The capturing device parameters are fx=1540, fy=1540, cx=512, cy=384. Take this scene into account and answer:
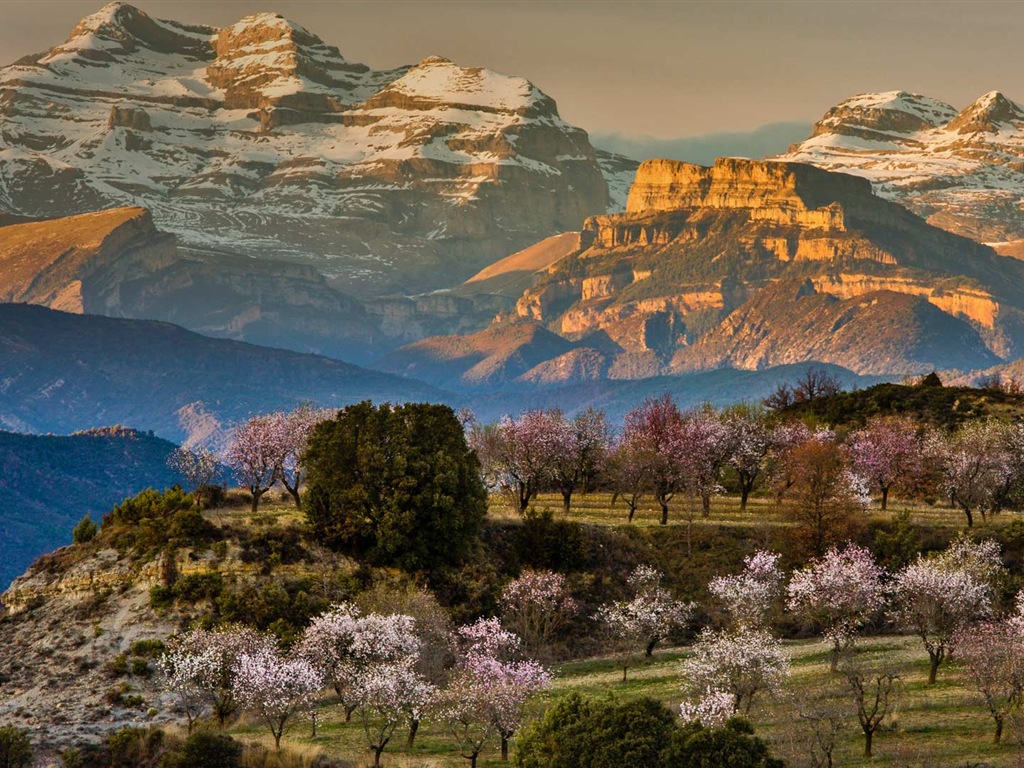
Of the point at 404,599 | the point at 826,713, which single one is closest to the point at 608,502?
the point at 404,599

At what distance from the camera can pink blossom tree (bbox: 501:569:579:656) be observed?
103m

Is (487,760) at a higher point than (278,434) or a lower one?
lower

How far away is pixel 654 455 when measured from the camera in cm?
13200

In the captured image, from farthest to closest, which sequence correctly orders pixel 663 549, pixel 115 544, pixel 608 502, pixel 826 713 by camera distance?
pixel 608 502 → pixel 663 549 → pixel 115 544 → pixel 826 713

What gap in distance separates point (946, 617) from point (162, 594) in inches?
2043

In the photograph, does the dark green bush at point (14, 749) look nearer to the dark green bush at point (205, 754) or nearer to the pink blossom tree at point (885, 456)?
the dark green bush at point (205, 754)

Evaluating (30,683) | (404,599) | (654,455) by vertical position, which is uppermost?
(654,455)

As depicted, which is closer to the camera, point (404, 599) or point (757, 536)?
point (404, 599)

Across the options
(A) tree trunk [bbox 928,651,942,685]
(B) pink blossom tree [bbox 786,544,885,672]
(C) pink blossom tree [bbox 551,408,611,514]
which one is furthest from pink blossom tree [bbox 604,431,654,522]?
(A) tree trunk [bbox 928,651,942,685]

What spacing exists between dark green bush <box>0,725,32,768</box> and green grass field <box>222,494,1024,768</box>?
39.8 feet

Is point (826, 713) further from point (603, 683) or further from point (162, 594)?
point (162, 594)

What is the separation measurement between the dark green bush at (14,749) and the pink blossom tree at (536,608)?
31964 mm

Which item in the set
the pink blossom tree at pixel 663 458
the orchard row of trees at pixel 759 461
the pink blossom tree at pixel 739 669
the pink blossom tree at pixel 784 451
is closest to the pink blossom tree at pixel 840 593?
the pink blossom tree at pixel 739 669

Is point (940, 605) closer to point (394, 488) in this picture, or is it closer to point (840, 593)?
point (840, 593)
